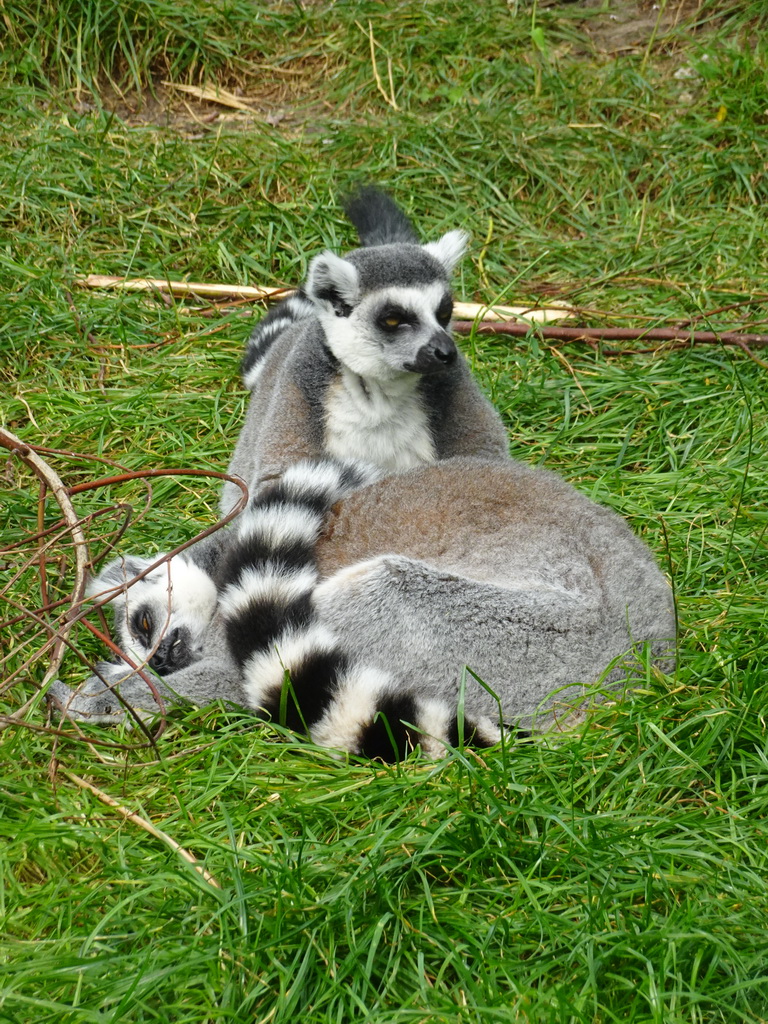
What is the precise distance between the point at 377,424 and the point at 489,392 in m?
1.18

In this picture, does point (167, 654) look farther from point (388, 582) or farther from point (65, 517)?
point (388, 582)

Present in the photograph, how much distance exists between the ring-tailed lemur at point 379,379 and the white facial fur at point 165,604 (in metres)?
0.59

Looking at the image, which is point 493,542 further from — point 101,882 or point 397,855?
point 101,882

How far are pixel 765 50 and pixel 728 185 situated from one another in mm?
1040

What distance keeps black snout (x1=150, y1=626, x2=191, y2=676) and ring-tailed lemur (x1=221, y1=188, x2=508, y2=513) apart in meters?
0.76

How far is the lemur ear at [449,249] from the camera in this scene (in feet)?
13.2

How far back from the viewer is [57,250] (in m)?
5.51

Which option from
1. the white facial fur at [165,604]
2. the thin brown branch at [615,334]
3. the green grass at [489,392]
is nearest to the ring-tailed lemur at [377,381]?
the white facial fur at [165,604]

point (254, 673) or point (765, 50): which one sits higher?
point (765, 50)

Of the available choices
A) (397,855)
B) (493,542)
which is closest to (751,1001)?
(397,855)

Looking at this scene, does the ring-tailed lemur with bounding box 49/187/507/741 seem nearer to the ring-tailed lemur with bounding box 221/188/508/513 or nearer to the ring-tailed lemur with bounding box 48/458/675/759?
the ring-tailed lemur with bounding box 221/188/508/513

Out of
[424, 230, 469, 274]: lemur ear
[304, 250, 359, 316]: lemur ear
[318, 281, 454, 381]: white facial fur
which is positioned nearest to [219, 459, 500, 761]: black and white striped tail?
[318, 281, 454, 381]: white facial fur

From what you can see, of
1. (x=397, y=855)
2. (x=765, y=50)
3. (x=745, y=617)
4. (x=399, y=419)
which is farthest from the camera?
(x=765, y=50)

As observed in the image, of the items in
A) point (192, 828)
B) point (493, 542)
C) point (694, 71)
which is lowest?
point (192, 828)
